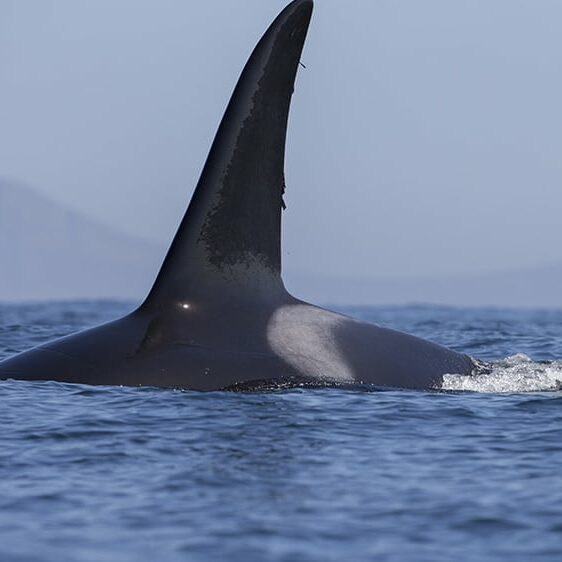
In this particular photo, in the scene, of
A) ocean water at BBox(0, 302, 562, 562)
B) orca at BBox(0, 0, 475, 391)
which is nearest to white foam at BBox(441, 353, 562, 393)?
ocean water at BBox(0, 302, 562, 562)

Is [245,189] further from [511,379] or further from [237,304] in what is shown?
[511,379]

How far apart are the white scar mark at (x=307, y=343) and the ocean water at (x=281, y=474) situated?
0.35m

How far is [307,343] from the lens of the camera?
50.2 ft

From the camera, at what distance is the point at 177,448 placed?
12570 millimetres

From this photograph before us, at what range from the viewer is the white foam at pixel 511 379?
1638 centimetres

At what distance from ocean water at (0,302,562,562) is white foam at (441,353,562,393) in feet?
0.17

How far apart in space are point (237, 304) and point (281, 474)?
3.93 meters

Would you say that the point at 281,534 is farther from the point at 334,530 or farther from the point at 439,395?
the point at 439,395

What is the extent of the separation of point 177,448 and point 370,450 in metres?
1.75

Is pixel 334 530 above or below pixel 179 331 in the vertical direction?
below

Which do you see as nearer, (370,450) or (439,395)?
(370,450)

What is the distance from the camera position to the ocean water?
9.64 meters

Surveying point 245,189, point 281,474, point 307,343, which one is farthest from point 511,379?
point 281,474

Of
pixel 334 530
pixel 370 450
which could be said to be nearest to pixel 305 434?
pixel 370 450
